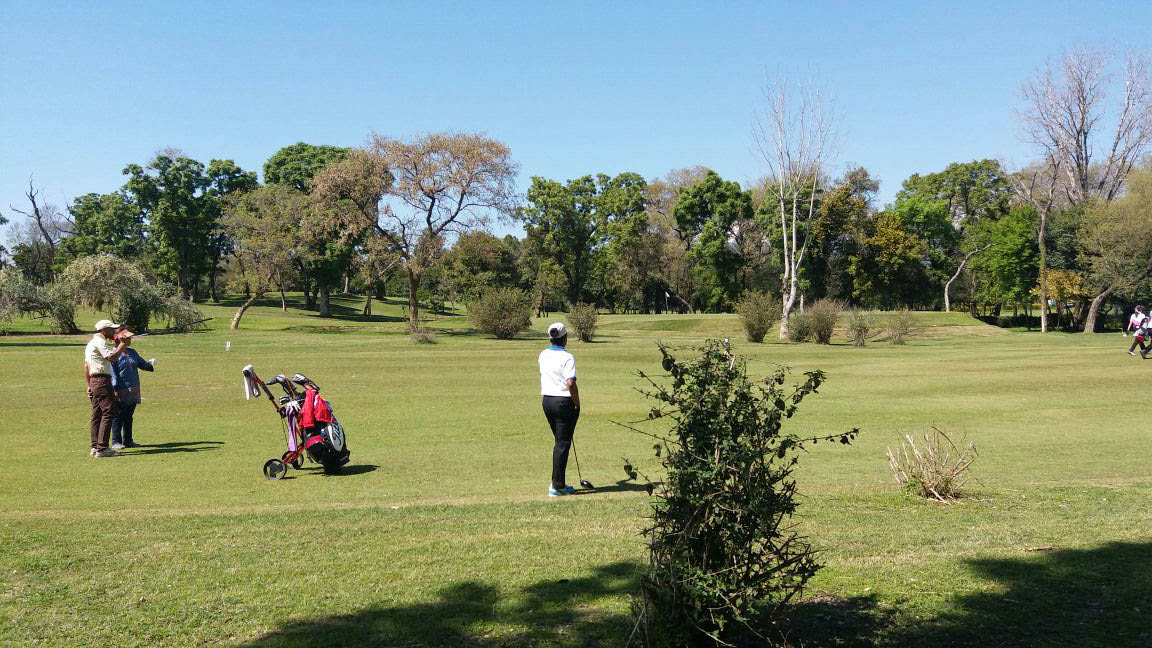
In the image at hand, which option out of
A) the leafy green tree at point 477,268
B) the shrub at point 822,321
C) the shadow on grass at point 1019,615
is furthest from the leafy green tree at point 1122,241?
the shadow on grass at point 1019,615

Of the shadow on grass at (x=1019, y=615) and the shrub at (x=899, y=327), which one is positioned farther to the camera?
the shrub at (x=899, y=327)

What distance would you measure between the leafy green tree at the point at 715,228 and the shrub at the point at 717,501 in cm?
7511

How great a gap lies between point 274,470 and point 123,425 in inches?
170

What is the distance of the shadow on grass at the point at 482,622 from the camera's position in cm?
514

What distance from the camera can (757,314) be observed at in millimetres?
45406

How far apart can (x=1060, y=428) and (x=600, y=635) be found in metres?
14.0

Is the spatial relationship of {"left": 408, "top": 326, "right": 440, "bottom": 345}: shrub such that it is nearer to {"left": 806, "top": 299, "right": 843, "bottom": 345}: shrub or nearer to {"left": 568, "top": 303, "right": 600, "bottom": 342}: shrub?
{"left": 568, "top": 303, "right": 600, "bottom": 342}: shrub

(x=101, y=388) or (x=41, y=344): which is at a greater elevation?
(x=101, y=388)

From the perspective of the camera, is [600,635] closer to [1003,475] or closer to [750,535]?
[750,535]

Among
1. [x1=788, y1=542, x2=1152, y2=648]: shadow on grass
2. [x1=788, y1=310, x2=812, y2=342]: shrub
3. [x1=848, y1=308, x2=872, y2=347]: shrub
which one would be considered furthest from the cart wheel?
[x1=788, y1=310, x2=812, y2=342]: shrub

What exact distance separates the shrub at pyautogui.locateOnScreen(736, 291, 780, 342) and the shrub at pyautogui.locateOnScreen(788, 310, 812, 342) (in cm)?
126

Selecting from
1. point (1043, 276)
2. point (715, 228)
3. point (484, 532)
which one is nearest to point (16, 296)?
point (484, 532)

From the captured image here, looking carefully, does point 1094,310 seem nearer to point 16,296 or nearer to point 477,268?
point 477,268

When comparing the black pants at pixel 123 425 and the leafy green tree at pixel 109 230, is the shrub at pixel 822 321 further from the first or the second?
the leafy green tree at pixel 109 230
